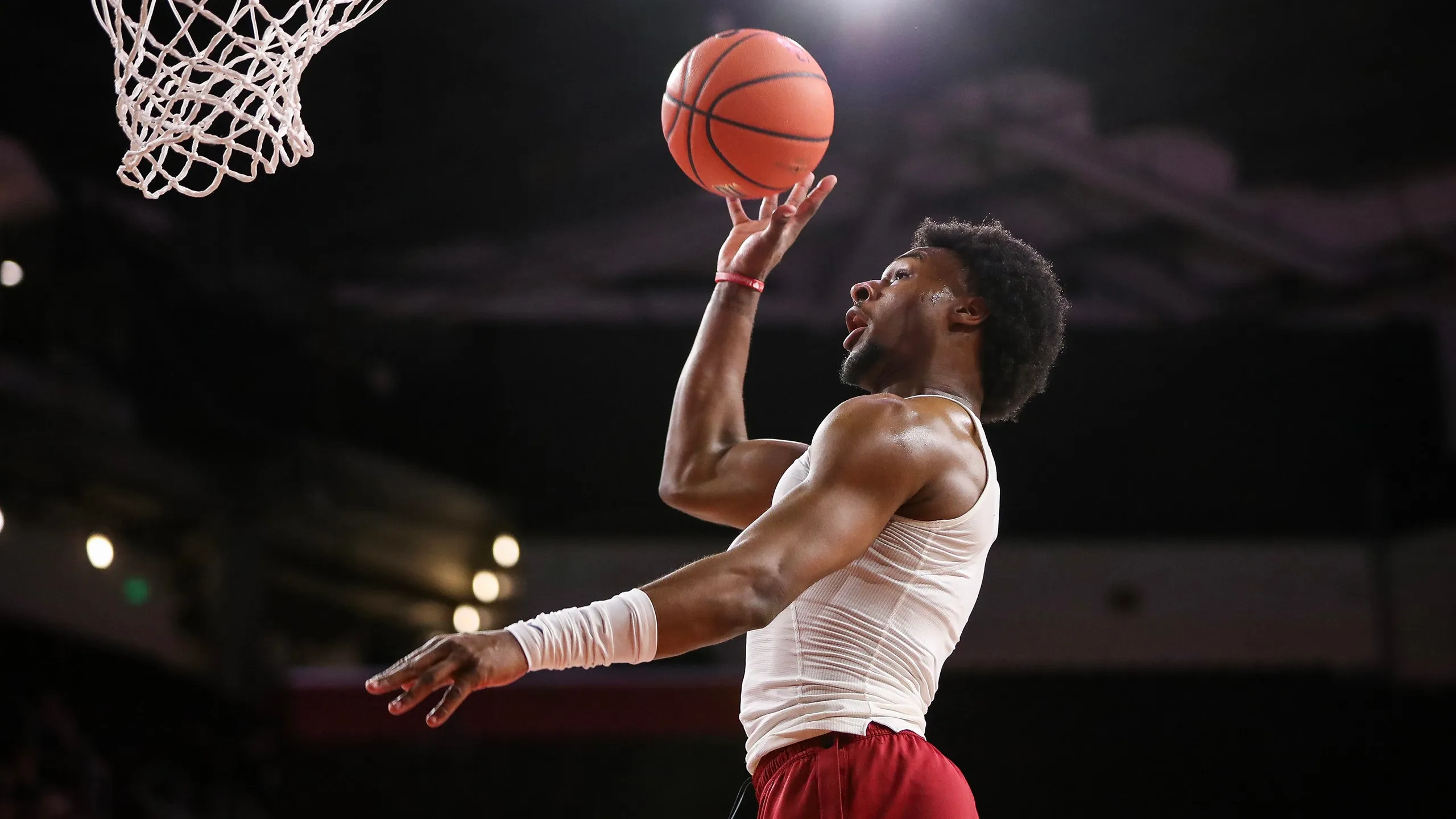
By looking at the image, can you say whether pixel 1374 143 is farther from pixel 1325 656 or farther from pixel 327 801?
pixel 327 801

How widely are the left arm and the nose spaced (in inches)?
17.2

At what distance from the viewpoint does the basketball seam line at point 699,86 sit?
9.12ft

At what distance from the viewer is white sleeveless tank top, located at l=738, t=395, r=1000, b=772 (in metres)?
2.04

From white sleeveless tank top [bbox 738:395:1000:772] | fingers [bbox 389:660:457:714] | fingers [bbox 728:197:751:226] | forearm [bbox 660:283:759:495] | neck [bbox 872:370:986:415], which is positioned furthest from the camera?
fingers [bbox 728:197:751:226]

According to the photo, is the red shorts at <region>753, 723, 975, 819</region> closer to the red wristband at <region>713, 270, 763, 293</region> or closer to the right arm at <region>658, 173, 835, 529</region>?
the right arm at <region>658, 173, 835, 529</region>

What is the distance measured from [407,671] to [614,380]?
19.4 ft

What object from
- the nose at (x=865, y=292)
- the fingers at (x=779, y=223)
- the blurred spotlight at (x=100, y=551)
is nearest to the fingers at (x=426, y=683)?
the nose at (x=865, y=292)

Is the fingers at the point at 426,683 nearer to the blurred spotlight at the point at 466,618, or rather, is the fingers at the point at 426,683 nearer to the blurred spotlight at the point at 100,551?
the blurred spotlight at the point at 466,618

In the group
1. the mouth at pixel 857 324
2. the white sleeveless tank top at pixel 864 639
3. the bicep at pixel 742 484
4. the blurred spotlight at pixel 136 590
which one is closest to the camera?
the white sleeveless tank top at pixel 864 639

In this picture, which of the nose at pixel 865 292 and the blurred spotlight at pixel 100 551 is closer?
the nose at pixel 865 292

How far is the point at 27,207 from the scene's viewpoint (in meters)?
6.45

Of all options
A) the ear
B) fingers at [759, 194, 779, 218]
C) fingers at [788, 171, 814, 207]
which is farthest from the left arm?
fingers at [759, 194, 779, 218]

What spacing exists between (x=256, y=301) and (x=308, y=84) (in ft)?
4.14

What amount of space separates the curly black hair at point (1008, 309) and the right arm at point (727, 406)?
0.41 m
